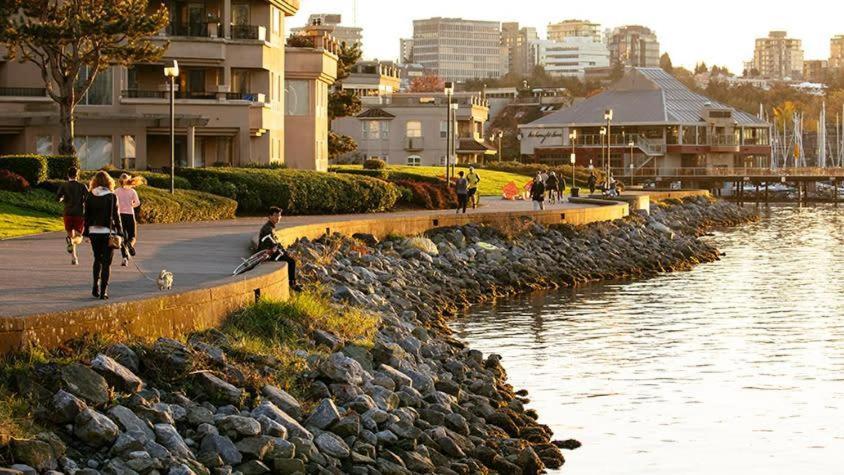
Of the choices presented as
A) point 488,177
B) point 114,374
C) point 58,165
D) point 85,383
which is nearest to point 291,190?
point 58,165

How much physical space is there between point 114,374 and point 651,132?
464 feet

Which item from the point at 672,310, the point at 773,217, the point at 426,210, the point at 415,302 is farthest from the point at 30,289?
the point at 773,217

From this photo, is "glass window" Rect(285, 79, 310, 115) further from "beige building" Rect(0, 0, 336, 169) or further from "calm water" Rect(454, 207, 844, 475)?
"calm water" Rect(454, 207, 844, 475)

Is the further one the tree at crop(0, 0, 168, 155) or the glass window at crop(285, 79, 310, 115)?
the glass window at crop(285, 79, 310, 115)

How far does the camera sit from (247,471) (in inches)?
643

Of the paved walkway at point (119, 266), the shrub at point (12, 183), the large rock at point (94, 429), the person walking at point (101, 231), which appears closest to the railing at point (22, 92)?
the shrub at point (12, 183)

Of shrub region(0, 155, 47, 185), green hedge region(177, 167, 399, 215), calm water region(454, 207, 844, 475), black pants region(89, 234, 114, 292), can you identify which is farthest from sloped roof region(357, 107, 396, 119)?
black pants region(89, 234, 114, 292)

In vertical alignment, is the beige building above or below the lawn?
above

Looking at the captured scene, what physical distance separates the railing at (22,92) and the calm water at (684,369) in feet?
82.8

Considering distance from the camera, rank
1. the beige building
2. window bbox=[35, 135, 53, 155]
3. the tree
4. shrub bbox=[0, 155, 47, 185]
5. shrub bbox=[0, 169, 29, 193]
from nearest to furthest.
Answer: shrub bbox=[0, 169, 29, 193] < shrub bbox=[0, 155, 47, 185] < the tree < window bbox=[35, 135, 53, 155] < the beige building

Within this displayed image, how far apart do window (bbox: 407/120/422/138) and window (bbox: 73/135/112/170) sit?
70.9m

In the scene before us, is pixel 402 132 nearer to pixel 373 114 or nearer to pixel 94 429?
pixel 373 114

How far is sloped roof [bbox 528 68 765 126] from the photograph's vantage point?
511 feet

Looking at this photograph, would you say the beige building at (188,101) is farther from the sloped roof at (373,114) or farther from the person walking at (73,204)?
the sloped roof at (373,114)
